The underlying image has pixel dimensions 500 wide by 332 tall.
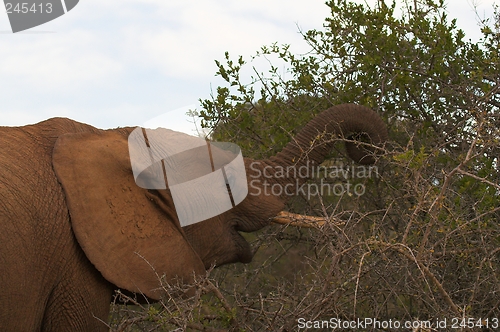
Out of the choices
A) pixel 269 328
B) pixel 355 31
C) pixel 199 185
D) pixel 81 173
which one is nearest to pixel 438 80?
pixel 355 31

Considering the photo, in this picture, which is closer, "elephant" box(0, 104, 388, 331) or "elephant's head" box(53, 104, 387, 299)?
"elephant" box(0, 104, 388, 331)

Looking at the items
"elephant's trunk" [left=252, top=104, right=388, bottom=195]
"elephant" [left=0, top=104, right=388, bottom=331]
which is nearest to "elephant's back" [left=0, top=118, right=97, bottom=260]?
"elephant" [left=0, top=104, right=388, bottom=331]

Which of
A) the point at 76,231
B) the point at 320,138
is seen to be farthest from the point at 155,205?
the point at 320,138

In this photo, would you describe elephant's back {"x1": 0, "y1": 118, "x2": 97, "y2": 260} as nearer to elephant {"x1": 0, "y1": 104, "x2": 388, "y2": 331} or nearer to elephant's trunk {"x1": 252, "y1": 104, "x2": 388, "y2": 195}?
elephant {"x1": 0, "y1": 104, "x2": 388, "y2": 331}

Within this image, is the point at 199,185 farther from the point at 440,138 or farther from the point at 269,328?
the point at 440,138

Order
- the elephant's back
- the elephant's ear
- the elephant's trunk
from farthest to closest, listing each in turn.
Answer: the elephant's trunk
the elephant's ear
the elephant's back

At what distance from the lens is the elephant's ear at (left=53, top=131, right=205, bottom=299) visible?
13.8ft

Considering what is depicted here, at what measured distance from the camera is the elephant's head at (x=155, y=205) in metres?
4.23

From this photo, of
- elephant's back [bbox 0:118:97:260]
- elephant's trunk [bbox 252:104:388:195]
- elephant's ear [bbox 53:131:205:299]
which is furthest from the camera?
elephant's trunk [bbox 252:104:388:195]

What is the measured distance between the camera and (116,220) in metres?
4.29

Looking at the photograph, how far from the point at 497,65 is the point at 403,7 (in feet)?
4.07

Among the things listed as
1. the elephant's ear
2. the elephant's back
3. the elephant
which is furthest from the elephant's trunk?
the elephant's back

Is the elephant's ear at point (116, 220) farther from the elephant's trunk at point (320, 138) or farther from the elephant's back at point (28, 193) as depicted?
the elephant's trunk at point (320, 138)

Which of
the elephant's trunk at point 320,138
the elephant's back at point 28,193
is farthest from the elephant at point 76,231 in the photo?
the elephant's trunk at point 320,138
